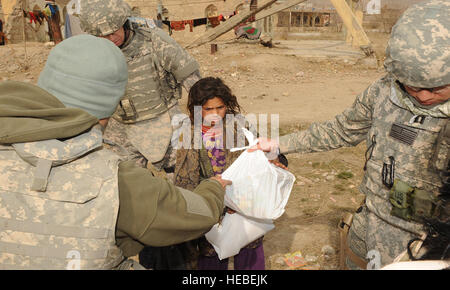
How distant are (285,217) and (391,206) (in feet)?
6.56

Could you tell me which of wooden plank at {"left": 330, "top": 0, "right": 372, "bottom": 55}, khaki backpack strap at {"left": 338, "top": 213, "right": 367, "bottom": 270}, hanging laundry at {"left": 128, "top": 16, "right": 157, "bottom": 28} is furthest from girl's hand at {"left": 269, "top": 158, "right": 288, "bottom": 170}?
wooden plank at {"left": 330, "top": 0, "right": 372, "bottom": 55}

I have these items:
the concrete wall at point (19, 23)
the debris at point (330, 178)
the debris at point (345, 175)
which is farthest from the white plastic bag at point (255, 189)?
the concrete wall at point (19, 23)

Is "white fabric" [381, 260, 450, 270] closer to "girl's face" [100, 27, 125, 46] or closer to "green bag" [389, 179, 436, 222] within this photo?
"green bag" [389, 179, 436, 222]

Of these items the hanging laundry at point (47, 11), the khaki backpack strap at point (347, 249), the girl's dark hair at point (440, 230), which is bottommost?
the khaki backpack strap at point (347, 249)

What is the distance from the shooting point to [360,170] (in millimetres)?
4574

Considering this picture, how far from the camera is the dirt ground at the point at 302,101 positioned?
Answer: 330 cm

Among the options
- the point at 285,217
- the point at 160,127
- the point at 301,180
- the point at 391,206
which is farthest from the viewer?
the point at 301,180

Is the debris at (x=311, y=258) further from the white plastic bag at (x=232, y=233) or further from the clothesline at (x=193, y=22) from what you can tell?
the clothesline at (x=193, y=22)

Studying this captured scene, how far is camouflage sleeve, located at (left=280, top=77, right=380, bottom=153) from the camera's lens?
5.95 ft

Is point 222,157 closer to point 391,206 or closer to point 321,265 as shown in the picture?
point 391,206

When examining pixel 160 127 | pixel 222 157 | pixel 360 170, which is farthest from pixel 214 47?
pixel 222 157

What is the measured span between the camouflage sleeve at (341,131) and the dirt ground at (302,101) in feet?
4.26

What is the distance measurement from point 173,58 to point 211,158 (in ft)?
3.43

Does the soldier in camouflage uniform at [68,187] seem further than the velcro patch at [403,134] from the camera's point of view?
No
